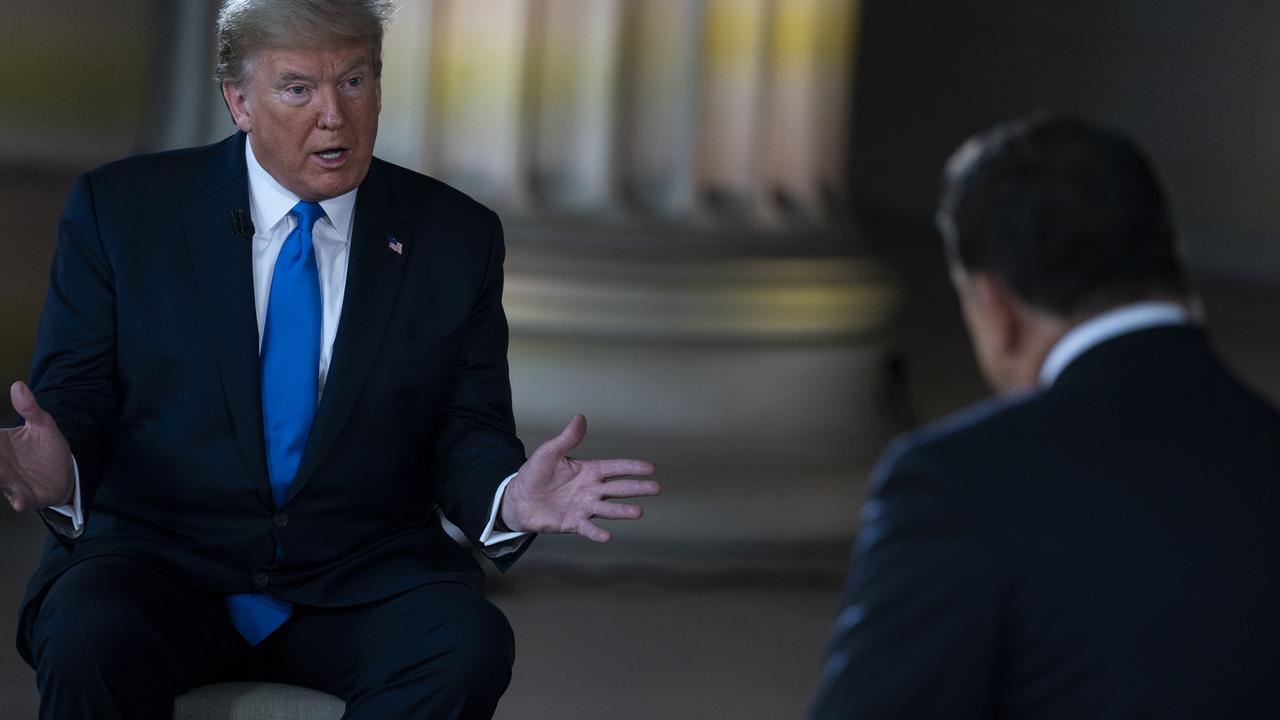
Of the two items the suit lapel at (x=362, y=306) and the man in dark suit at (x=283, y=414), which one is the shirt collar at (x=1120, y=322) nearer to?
the man in dark suit at (x=283, y=414)

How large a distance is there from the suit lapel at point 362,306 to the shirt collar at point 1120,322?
52.3 inches

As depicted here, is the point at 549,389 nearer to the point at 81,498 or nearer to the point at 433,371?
the point at 433,371

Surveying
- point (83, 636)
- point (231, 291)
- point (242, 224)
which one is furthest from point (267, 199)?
point (83, 636)

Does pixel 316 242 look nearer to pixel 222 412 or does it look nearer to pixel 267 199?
pixel 267 199

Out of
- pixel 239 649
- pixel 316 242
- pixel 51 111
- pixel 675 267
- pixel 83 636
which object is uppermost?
pixel 316 242

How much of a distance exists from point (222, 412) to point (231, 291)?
186 mm

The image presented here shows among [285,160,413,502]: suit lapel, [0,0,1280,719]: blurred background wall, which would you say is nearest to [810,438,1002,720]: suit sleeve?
[285,160,413,502]: suit lapel

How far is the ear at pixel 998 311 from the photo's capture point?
1.52 metres

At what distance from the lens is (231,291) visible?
100 inches

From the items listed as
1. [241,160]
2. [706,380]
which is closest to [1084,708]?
[241,160]

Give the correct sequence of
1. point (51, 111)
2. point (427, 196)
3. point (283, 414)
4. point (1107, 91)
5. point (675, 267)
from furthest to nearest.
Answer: point (1107, 91) → point (51, 111) → point (675, 267) → point (427, 196) → point (283, 414)

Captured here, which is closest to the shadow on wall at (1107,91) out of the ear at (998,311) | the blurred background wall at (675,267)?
the blurred background wall at (675,267)

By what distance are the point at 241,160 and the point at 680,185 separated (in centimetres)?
248

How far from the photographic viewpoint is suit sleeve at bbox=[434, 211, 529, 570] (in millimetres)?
2549
